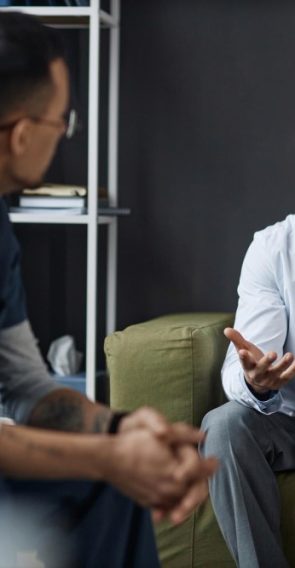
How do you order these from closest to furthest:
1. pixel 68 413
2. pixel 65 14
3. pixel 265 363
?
pixel 68 413 < pixel 265 363 < pixel 65 14

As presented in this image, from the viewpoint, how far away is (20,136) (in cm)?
145

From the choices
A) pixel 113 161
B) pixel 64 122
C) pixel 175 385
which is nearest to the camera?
pixel 64 122

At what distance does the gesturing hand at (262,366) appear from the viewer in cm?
207

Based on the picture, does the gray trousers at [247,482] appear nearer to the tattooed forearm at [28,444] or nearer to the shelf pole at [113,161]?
the tattooed forearm at [28,444]

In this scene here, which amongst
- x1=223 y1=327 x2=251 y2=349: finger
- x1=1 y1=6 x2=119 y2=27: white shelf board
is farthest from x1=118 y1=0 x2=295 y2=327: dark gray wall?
x1=223 y1=327 x2=251 y2=349: finger

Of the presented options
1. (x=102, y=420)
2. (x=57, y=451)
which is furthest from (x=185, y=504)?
(x=102, y=420)

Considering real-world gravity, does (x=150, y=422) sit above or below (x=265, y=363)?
above

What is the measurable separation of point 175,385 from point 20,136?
105 centimetres

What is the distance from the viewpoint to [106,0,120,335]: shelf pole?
127 inches

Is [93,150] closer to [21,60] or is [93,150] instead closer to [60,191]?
[60,191]

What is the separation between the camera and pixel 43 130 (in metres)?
1.48

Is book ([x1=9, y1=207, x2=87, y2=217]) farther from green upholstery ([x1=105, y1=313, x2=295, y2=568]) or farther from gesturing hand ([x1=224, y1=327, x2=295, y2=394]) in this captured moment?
gesturing hand ([x1=224, y1=327, x2=295, y2=394])

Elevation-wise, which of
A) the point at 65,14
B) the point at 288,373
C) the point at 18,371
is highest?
the point at 65,14

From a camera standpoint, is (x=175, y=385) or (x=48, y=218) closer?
(x=175, y=385)
